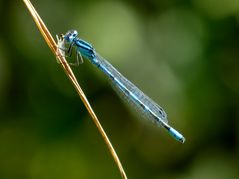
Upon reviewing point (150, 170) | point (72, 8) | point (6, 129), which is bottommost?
point (150, 170)

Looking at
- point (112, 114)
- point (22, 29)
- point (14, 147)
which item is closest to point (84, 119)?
point (112, 114)

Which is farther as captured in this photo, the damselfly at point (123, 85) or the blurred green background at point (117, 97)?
the blurred green background at point (117, 97)

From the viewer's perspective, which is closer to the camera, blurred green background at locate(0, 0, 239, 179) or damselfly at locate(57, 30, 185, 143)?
damselfly at locate(57, 30, 185, 143)

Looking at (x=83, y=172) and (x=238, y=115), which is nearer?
(x=83, y=172)

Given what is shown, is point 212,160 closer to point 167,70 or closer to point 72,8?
point 167,70

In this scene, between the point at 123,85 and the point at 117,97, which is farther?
the point at 117,97

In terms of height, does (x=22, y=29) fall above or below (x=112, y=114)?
above
